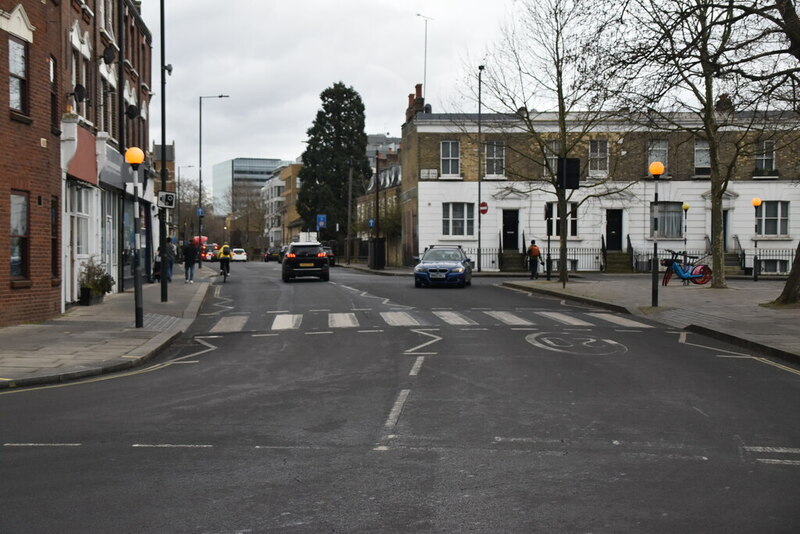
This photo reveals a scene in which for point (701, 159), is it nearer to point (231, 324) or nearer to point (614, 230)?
point (614, 230)

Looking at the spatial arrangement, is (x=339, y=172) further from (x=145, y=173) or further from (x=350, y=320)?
(x=350, y=320)

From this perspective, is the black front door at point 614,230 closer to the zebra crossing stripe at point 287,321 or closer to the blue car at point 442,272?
the blue car at point 442,272

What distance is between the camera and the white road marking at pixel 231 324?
16.5 metres

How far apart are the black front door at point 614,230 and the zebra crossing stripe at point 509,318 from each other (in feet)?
91.8

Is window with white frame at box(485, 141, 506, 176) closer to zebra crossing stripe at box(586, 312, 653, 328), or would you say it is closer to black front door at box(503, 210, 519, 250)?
black front door at box(503, 210, 519, 250)

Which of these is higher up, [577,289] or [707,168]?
[707,168]

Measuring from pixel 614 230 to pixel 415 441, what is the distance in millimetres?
40356

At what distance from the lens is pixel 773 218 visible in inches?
1750

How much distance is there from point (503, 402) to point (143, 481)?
4142 mm

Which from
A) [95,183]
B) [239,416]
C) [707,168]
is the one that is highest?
[707,168]

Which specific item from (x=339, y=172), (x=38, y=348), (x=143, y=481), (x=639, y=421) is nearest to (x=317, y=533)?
(x=143, y=481)

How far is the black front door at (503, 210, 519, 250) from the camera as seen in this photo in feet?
149

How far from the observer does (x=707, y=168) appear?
1778 inches

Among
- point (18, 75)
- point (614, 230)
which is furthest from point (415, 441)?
point (614, 230)
